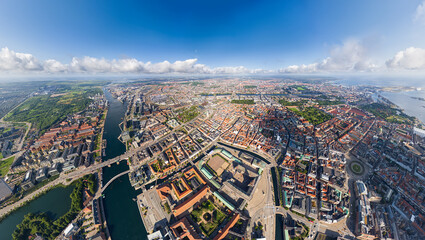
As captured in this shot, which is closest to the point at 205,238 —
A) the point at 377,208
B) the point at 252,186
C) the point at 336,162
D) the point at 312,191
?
the point at 252,186

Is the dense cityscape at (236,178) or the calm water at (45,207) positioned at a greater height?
the dense cityscape at (236,178)

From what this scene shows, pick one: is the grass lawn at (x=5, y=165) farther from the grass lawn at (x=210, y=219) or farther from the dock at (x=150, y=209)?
the grass lawn at (x=210, y=219)

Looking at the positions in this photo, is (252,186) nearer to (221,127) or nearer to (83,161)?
(221,127)

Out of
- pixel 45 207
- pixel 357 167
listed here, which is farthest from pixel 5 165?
pixel 357 167

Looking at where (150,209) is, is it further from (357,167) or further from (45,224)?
(357,167)

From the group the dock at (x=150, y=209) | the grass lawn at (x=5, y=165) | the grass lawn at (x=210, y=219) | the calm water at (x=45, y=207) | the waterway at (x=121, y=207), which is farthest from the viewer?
the grass lawn at (x=5, y=165)

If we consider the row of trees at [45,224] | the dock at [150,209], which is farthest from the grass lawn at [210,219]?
the row of trees at [45,224]

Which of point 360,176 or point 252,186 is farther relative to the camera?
point 360,176
